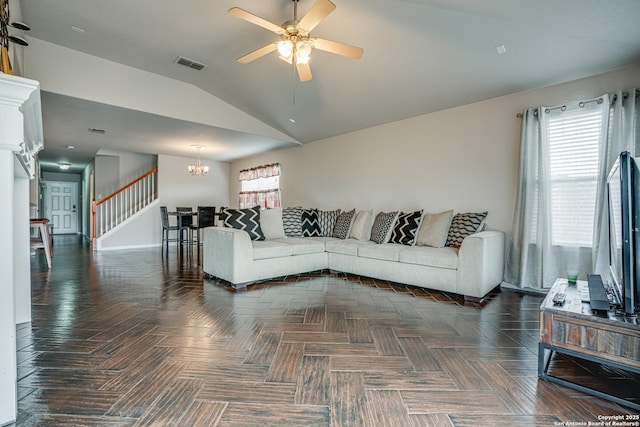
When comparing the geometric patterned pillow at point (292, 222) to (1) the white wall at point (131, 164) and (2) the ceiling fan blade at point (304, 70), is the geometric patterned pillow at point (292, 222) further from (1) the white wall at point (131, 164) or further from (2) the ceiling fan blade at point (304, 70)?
(1) the white wall at point (131, 164)

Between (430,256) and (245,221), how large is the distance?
2.42 metres

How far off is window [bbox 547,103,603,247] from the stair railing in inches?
321

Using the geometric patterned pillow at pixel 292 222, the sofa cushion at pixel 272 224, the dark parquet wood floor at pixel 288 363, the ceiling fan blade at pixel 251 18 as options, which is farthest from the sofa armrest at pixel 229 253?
the ceiling fan blade at pixel 251 18

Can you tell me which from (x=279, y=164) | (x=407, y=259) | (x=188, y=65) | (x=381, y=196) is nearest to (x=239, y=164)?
(x=279, y=164)

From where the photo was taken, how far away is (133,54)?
13.2 ft

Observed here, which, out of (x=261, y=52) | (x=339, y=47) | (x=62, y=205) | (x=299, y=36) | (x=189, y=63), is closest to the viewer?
(x=299, y=36)

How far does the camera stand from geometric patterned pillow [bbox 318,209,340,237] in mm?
5055

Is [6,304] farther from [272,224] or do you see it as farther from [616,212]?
[272,224]

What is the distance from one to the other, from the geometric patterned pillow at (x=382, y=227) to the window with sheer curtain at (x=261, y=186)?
3314 mm

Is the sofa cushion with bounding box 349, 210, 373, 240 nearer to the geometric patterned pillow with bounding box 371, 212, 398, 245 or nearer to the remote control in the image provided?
the geometric patterned pillow with bounding box 371, 212, 398, 245

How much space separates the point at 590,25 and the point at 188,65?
4520 millimetres

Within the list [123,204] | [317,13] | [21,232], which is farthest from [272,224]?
[123,204]

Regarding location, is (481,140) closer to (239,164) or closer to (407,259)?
(407,259)

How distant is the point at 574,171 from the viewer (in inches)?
127
